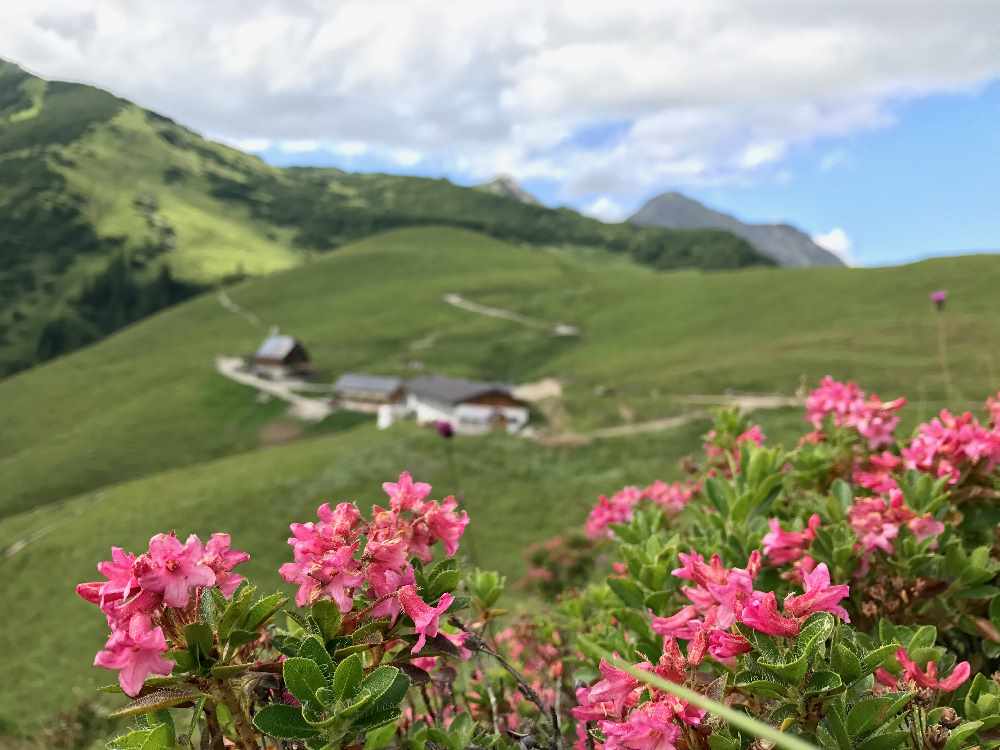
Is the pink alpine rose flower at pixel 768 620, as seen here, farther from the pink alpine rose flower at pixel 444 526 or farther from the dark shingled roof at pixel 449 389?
the dark shingled roof at pixel 449 389

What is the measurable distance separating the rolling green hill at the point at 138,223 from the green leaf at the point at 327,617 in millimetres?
133085

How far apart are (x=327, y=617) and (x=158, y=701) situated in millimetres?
471

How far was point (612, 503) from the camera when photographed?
5680 millimetres

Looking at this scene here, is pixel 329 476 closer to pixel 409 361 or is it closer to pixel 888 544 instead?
pixel 888 544

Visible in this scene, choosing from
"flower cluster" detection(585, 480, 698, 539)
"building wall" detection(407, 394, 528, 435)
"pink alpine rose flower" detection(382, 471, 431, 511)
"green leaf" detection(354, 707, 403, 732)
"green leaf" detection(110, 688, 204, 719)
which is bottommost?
"building wall" detection(407, 394, 528, 435)

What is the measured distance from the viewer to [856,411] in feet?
15.2

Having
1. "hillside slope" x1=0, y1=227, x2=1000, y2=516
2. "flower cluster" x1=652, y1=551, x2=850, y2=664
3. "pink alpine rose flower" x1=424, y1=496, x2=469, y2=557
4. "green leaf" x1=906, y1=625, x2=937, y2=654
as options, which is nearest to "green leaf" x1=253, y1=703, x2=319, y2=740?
"pink alpine rose flower" x1=424, y1=496, x2=469, y2=557

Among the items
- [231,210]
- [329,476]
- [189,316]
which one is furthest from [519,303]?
[231,210]

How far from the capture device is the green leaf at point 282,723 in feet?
5.91

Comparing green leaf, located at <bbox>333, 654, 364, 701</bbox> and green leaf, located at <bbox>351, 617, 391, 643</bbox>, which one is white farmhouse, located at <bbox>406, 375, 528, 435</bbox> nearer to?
green leaf, located at <bbox>351, 617, 391, 643</bbox>

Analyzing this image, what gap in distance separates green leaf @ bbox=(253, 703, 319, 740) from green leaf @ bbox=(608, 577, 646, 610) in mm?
1515

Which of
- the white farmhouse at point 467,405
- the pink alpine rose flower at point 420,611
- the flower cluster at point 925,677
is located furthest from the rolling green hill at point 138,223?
the flower cluster at point 925,677

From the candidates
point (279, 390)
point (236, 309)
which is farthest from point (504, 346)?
point (236, 309)

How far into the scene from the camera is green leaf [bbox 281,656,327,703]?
70.0 inches
